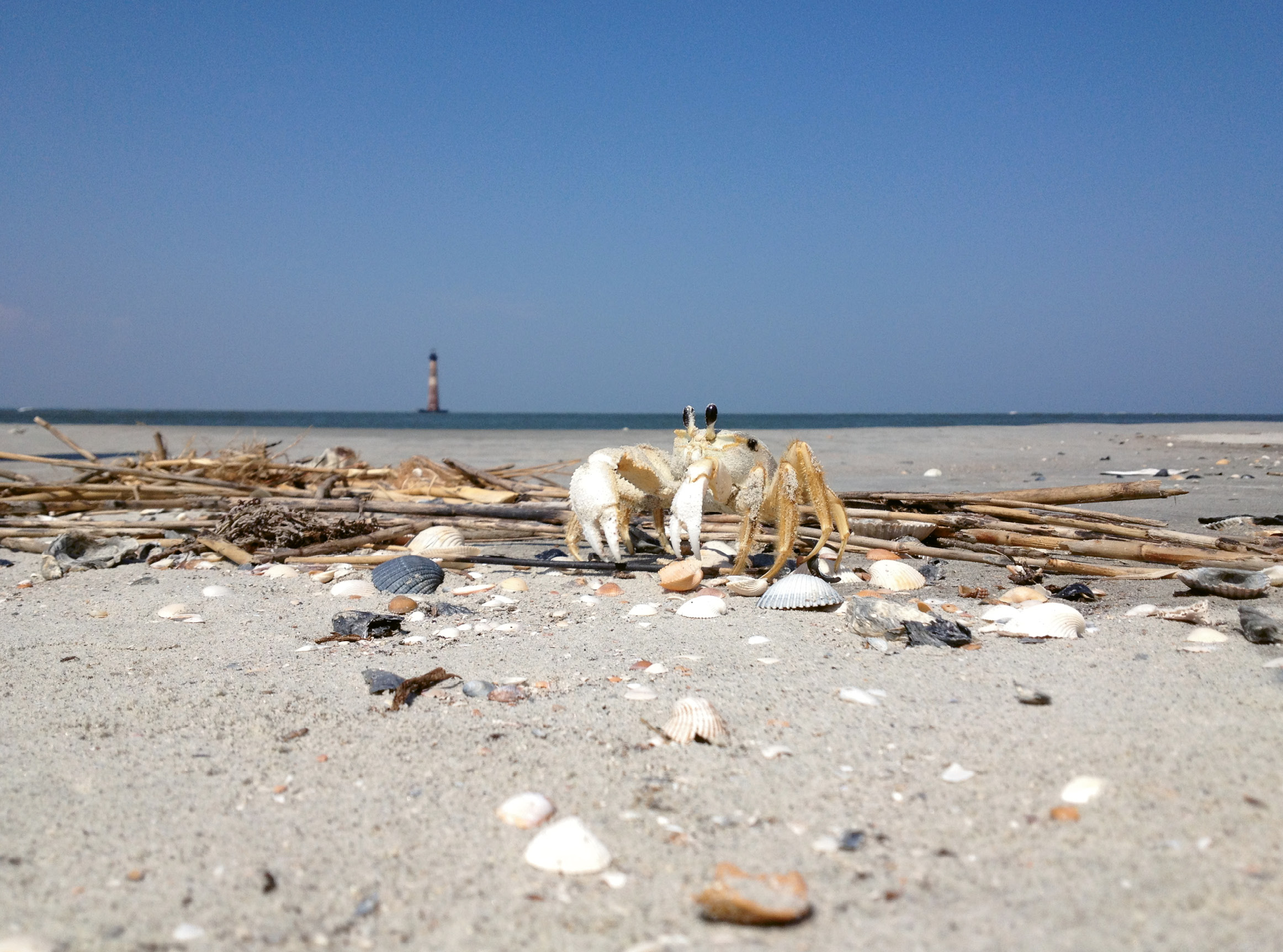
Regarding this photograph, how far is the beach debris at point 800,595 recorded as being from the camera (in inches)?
120

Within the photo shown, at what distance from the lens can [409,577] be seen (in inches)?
140

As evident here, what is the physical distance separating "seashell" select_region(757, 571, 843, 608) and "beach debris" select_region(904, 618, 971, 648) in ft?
1.46

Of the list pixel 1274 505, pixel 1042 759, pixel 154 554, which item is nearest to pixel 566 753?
pixel 1042 759

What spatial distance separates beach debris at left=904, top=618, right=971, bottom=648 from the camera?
8.43ft

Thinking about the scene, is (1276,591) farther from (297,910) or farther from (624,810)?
(297,910)

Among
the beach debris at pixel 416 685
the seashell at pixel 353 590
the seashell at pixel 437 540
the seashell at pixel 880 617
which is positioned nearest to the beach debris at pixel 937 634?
the seashell at pixel 880 617

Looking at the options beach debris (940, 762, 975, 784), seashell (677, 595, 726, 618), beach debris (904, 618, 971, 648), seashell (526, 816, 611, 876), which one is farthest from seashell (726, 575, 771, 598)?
seashell (526, 816, 611, 876)

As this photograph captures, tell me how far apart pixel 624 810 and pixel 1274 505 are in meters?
5.98

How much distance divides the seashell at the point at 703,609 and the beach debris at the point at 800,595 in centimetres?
17

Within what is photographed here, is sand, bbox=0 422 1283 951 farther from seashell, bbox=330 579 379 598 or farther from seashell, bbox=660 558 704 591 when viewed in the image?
seashell, bbox=330 579 379 598

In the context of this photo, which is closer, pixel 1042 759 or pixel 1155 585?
pixel 1042 759

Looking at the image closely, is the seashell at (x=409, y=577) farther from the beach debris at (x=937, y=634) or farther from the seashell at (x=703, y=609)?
the beach debris at (x=937, y=634)

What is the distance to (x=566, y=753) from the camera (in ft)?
5.96

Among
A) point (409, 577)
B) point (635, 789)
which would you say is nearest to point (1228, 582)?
point (635, 789)
